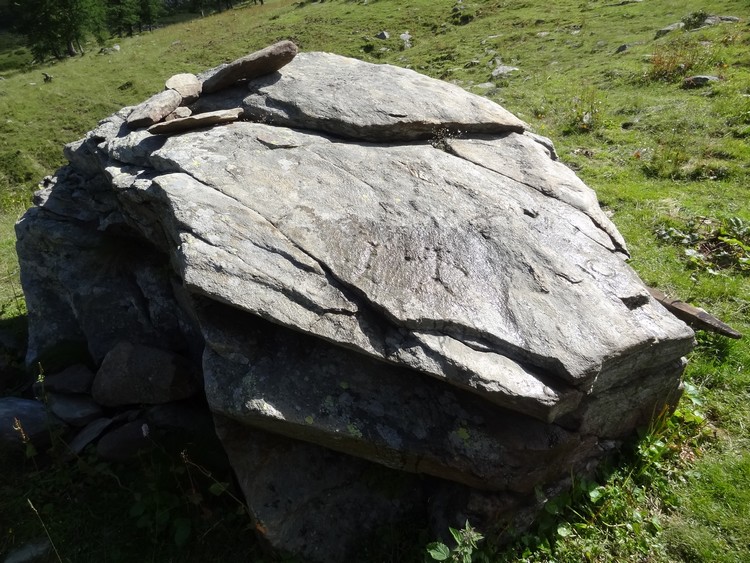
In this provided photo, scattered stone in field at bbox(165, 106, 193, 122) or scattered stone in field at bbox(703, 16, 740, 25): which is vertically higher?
scattered stone in field at bbox(165, 106, 193, 122)

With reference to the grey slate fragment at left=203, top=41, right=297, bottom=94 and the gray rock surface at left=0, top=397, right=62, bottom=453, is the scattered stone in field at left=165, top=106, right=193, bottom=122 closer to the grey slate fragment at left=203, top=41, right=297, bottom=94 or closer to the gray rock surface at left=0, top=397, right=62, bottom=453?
the grey slate fragment at left=203, top=41, right=297, bottom=94

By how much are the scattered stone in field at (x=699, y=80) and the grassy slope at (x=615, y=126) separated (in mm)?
454

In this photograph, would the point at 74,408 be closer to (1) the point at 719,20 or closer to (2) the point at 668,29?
(2) the point at 668,29

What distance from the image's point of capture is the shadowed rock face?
5.57m

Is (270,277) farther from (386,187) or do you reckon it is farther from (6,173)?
(6,173)

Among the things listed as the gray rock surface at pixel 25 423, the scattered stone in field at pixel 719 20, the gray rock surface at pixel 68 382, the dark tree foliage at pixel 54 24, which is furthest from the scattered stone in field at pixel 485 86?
the dark tree foliage at pixel 54 24

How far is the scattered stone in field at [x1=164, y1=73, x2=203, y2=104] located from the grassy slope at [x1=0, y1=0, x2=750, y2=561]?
21.4 ft

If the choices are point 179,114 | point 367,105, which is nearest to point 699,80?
point 367,105

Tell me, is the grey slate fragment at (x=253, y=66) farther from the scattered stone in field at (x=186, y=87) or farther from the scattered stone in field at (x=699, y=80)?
the scattered stone in field at (x=699, y=80)

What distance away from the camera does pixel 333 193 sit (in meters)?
7.16

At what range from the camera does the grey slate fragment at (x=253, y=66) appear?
30.0 feet

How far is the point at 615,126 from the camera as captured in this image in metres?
16.4

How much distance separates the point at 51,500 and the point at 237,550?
2770 millimetres

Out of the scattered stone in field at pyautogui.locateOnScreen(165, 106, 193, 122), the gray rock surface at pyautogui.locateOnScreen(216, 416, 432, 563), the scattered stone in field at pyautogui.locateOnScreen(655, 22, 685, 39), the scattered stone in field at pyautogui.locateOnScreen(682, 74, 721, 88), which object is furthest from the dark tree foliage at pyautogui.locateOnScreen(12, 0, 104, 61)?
A: the gray rock surface at pyautogui.locateOnScreen(216, 416, 432, 563)
